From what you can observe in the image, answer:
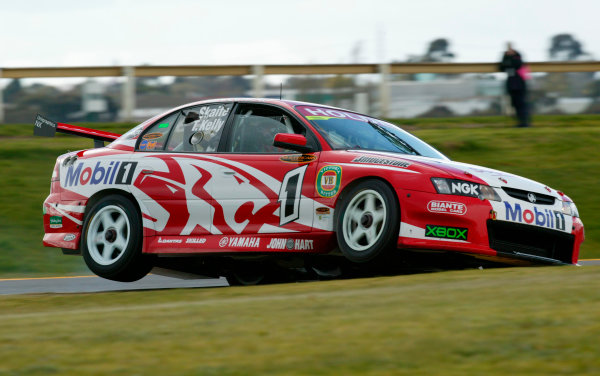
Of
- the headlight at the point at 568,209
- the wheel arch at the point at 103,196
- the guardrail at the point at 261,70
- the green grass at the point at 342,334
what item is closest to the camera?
the green grass at the point at 342,334

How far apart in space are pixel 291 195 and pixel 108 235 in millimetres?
1922

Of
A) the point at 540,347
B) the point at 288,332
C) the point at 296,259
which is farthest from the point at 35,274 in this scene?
the point at 540,347

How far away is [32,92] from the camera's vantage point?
19047 mm

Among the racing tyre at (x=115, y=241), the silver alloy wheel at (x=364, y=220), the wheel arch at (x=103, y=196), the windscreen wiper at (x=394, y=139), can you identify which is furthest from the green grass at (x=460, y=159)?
the silver alloy wheel at (x=364, y=220)

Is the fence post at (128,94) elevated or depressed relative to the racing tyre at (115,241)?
elevated

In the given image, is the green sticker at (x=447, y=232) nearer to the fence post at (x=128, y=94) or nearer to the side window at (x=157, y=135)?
the side window at (x=157, y=135)

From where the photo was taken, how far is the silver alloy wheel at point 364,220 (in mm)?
7234

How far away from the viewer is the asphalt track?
30.3ft

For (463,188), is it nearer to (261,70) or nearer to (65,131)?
(65,131)

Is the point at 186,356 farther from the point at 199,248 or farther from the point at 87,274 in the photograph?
the point at 87,274

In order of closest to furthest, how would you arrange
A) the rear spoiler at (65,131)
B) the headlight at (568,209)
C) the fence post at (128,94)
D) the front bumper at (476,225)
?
1. the front bumper at (476,225)
2. the headlight at (568,209)
3. the rear spoiler at (65,131)
4. the fence post at (128,94)

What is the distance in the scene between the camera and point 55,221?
927 cm

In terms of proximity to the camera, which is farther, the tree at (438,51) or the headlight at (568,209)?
the tree at (438,51)

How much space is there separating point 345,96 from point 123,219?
37.2ft
